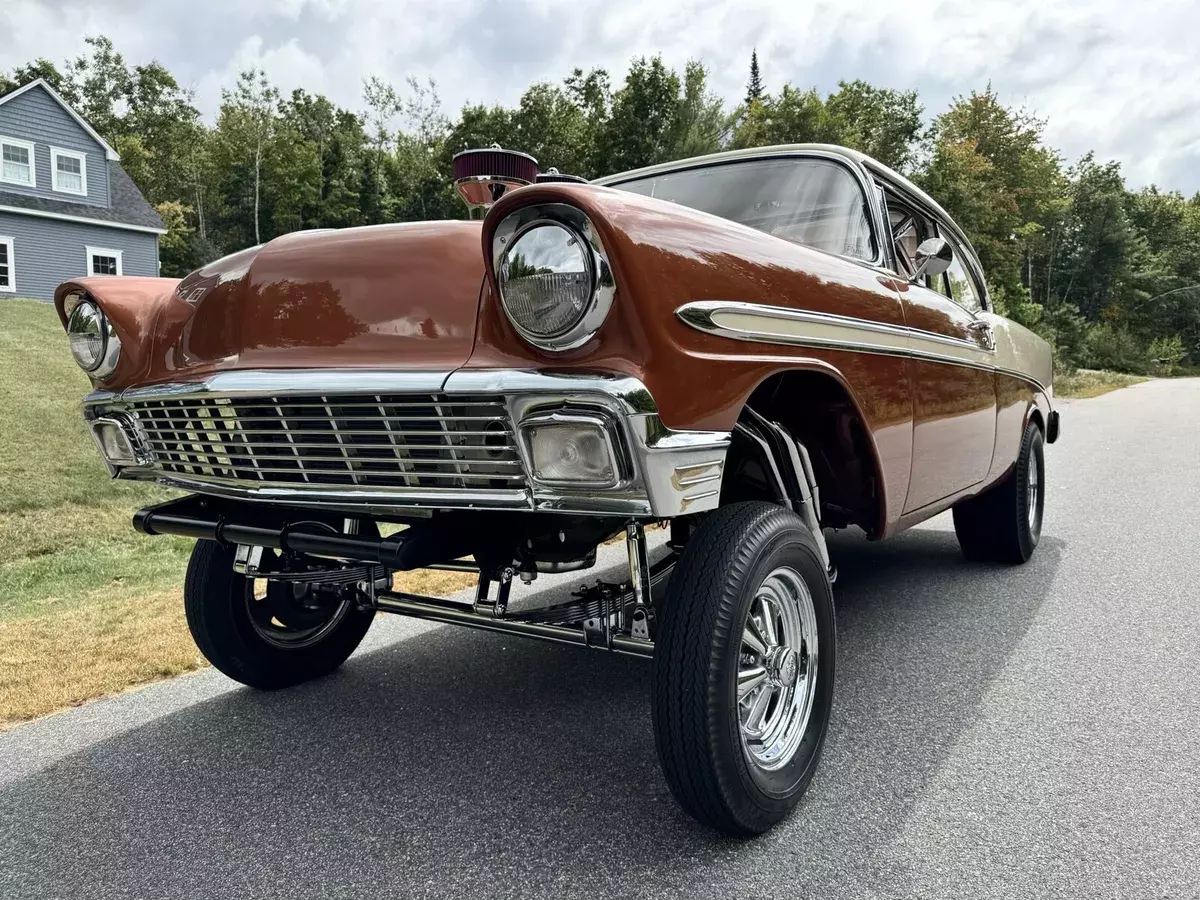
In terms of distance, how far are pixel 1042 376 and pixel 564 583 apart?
3.14m

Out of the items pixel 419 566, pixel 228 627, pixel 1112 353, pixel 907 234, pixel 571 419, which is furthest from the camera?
pixel 1112 353

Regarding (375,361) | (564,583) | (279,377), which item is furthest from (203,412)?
(564,583)

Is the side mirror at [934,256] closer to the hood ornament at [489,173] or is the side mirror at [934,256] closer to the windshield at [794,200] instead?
the windshield at [794,200]

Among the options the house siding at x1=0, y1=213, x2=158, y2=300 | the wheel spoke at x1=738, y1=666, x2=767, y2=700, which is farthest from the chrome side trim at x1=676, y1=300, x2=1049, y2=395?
the house siding at x1=0, y1=213, x2=158, y2=300

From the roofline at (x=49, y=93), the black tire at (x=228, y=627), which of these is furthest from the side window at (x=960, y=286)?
the roofline at (x=49, y=93)

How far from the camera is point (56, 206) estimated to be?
22.6 metres

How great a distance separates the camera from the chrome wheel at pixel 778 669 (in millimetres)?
2131

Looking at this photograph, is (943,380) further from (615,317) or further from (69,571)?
(69,571)

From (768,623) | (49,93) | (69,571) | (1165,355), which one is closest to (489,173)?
(768,623)

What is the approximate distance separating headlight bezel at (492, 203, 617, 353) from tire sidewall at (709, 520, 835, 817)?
672mm

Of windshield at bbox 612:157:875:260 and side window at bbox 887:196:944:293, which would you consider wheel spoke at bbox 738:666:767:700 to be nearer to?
windshield at bbox 612:157:875:260

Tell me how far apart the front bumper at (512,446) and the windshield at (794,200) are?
133 centimetres

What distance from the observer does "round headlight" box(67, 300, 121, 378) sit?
2.50 metres

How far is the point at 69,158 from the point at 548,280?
27.2 metres
